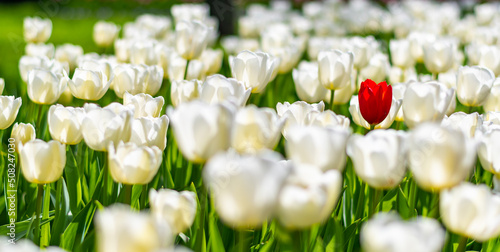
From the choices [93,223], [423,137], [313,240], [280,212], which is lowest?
[93,223]

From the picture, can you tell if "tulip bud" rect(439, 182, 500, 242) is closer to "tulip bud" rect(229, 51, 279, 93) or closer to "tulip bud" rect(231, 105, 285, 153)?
"tulip bud" rect(231, 105, 285, 153)

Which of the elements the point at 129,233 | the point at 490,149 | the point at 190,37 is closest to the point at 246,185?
the point at 129,233

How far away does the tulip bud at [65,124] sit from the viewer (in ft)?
5.78

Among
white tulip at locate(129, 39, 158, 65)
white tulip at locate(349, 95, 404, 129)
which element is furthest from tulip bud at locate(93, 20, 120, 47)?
white tulip at locate(349, 95, 404, 129)

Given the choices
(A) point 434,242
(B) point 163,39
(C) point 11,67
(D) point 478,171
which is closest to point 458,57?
(D) point 478,171

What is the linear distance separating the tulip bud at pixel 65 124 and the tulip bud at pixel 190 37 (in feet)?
3.81

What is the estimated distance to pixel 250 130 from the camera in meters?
1.30

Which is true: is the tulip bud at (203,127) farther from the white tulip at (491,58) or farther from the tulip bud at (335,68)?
the white tulip at (491,58)

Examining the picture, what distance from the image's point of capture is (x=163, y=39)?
4930 millimetres

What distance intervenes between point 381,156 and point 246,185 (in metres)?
0.43

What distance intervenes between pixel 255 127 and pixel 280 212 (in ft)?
0.88

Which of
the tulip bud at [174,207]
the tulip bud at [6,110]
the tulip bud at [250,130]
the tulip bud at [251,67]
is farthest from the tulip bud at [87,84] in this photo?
the tulip bud at [250,130]

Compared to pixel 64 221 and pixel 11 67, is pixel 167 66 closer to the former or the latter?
pixel 64 221

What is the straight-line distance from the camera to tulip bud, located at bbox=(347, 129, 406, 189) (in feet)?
4.27
